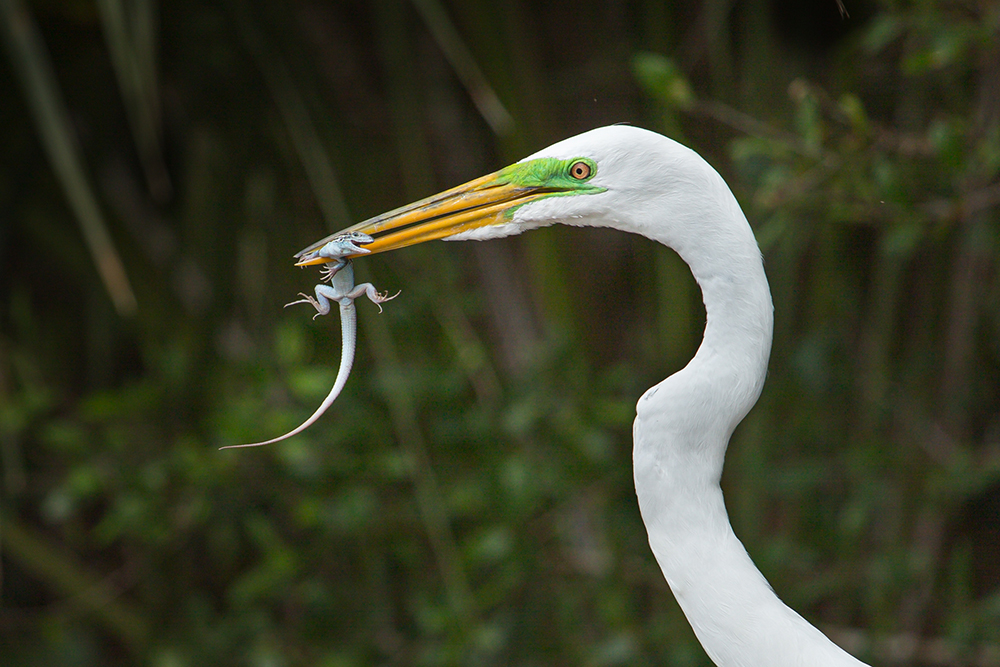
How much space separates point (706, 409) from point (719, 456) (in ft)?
0.10

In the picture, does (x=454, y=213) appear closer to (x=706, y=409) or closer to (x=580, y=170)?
(x=580, y=170)

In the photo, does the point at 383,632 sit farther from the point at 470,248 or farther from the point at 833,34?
the point at 833,34

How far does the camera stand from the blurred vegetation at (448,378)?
105 centimetres

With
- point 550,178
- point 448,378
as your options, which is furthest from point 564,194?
point 448,378

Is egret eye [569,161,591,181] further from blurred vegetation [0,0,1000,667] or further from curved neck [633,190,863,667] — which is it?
blurred vegetation [0,0,1000,667]

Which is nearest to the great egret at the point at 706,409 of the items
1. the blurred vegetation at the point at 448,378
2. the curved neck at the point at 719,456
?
the curved neck at the point at 719,456

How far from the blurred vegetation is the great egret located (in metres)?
0.38

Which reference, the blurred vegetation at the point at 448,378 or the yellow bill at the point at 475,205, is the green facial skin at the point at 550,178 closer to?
the yellow bill at the point at 475,205

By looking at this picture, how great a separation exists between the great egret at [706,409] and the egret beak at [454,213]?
57mm

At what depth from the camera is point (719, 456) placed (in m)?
0.54

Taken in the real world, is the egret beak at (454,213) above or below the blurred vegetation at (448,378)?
above

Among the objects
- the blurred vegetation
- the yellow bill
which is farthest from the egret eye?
the blurred vegetation

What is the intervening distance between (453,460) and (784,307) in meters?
0.49

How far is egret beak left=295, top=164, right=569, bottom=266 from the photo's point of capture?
59cm
